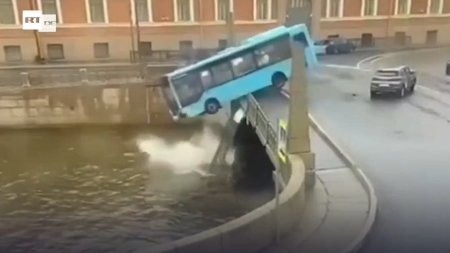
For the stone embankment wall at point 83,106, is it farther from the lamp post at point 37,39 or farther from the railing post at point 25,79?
the lamp post at point 37,39

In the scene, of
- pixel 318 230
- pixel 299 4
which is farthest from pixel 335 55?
pixel 318 230

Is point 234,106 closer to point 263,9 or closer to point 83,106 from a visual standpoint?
point 263,9

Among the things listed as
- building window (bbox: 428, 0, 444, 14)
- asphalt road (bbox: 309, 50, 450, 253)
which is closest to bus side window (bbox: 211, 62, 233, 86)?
asphalt road (bbox: 309, 50, 450, 253)

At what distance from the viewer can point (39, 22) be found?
352 inches

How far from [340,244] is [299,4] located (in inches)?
91.6

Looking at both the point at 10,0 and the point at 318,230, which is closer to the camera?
the point at 318,230

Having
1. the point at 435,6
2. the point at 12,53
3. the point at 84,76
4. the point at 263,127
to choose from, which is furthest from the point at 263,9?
the point at 12,53

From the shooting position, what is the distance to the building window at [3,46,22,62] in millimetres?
8822

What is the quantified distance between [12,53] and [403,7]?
659 centimetres

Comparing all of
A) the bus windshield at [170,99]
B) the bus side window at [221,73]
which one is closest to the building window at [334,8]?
the bus side window at [221,73]

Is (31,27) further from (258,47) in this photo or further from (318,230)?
(318,230)

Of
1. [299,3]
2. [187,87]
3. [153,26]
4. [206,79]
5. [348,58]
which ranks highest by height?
[299,3]

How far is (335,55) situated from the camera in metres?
10.0

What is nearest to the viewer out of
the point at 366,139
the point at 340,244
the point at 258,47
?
the point at 340,244
